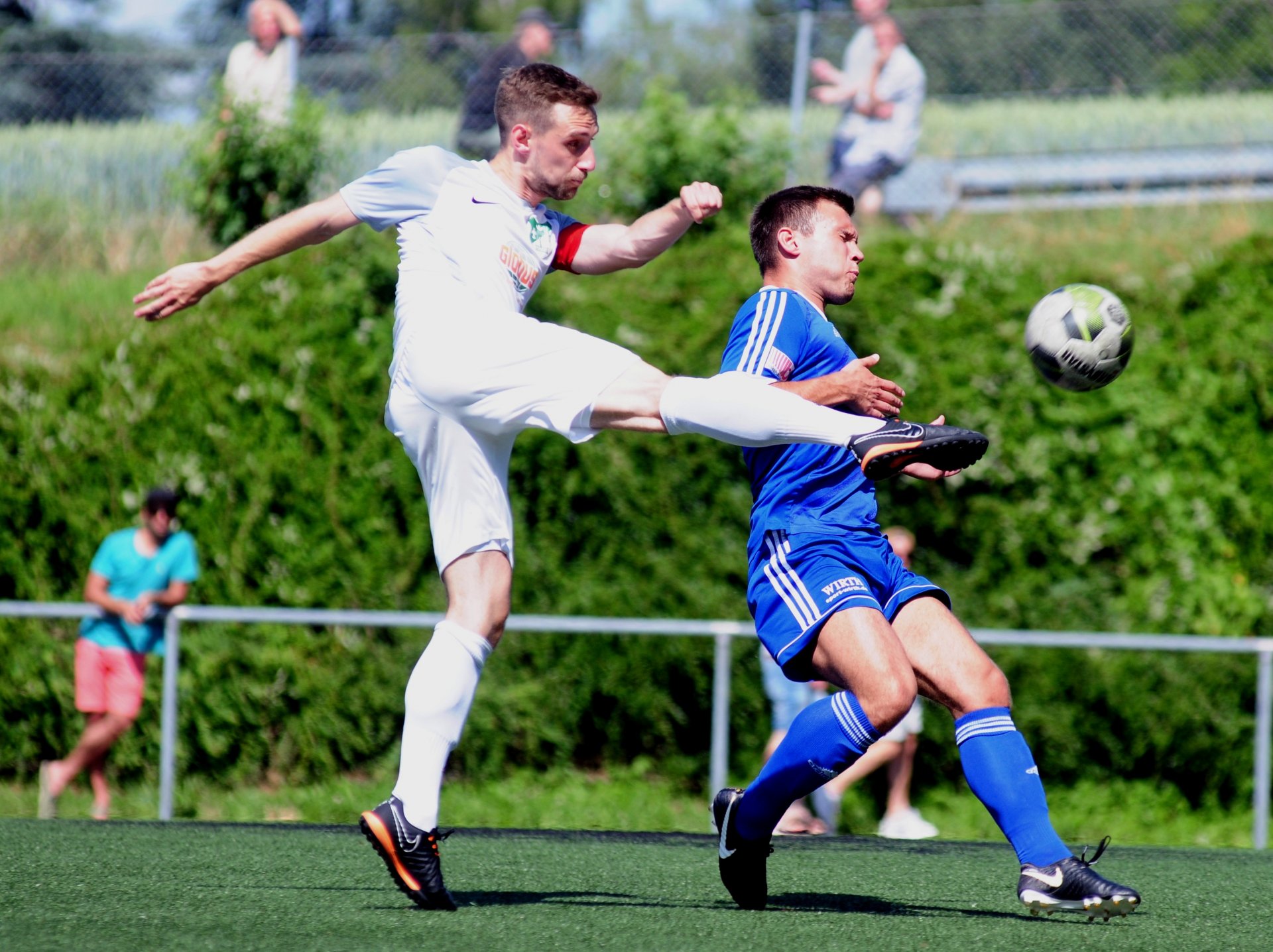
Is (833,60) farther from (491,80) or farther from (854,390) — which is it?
(854,390)

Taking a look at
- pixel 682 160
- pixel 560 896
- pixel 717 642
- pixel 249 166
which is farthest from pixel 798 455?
pixel 249 166

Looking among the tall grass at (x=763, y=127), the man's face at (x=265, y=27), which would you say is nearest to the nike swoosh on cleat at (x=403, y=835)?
the man's face at (x=265, y=27)

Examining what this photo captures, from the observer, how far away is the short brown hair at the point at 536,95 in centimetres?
413

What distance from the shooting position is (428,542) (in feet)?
31.3

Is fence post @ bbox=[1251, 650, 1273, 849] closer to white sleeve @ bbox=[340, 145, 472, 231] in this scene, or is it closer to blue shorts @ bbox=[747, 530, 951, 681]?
blue shorts @ bbox=[747, 530, 951, 681]

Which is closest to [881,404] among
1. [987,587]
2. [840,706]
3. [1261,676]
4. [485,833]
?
[840,706]

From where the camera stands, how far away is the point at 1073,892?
11.7 ft

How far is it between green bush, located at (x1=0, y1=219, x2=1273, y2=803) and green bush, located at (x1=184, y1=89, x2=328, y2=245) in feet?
5.54

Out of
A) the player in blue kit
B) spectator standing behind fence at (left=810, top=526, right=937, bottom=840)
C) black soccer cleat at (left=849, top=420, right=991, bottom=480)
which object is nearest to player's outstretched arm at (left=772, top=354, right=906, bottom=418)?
the player in blue kit

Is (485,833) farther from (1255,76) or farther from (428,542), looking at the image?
(1255,76)

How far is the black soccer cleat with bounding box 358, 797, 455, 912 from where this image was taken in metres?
3.75

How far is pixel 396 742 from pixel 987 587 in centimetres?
372

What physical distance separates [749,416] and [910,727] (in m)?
5.19

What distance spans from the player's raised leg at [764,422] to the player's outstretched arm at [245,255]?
102 centimetres
